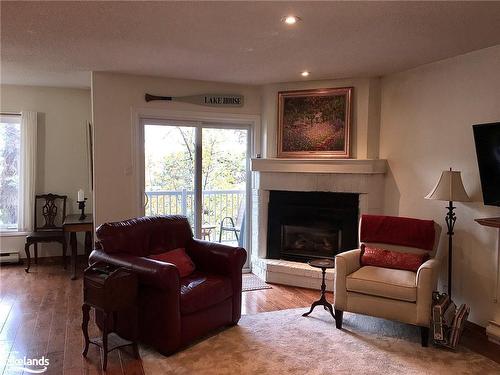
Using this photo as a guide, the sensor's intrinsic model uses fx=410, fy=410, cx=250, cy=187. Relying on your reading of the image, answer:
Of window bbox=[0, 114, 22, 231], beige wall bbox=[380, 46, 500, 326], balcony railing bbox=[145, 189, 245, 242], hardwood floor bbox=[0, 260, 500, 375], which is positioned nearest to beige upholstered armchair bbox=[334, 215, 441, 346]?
beige wall bbox=[380, 46, 500, 326]

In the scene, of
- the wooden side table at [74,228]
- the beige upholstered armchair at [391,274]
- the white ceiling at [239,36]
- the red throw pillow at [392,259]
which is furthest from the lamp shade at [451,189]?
the wooden side table at [74,228]

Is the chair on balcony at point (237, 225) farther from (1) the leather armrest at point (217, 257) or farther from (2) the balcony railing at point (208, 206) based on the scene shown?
(1) the leather armrest at point (217, 257)

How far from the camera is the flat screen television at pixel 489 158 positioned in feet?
10.3

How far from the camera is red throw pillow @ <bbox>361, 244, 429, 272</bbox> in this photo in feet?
11.7

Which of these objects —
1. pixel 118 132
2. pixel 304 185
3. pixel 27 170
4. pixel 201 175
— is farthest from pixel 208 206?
pixel 27 170

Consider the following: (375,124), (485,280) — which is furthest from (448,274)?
(375,124)

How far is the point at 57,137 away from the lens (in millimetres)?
5637

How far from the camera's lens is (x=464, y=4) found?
8.10ft

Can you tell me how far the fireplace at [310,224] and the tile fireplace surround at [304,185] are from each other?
0.09 m

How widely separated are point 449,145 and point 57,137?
4864 mm

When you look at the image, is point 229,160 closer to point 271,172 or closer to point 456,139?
point 271,172

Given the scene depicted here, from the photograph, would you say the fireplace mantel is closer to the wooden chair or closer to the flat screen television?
the flat screen television

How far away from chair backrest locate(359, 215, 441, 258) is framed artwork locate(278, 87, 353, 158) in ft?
3.22

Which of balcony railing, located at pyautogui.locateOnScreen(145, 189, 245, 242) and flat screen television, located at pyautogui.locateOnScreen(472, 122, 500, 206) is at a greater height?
flat screen television, located at pyautogui.locateOnScreen(472, 122, 500, 206)
